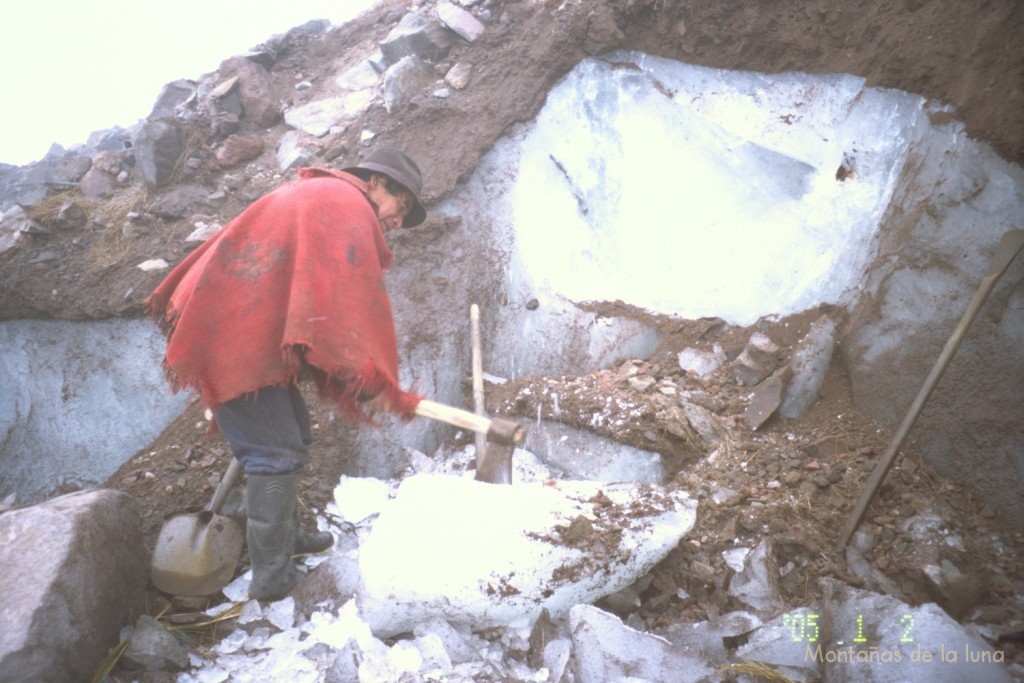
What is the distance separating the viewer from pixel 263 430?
2367 millimetres

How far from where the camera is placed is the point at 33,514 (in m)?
2.14

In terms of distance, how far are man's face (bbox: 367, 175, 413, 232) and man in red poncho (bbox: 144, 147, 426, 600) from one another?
0.23 m

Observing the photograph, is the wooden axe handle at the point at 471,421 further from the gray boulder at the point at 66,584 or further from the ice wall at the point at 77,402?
the ice wall at the point at 77,402

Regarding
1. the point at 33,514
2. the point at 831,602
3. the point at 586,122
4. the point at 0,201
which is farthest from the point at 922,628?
the point at 0,201

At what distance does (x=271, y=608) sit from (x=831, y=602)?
6.38ft

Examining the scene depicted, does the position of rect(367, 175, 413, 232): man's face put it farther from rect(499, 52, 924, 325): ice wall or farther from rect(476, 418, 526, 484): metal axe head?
rect(499, 52, 924, 325): ice wall

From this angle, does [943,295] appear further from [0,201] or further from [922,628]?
[0,201]

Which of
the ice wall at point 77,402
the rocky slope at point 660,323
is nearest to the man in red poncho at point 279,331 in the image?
the rocky slope at point 660,323

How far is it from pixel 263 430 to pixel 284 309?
46 centimetres

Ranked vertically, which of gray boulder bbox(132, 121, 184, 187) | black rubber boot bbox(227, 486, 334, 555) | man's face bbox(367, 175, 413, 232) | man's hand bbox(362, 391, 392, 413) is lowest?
black rubber boot bbox(227, 486, 334, 555)

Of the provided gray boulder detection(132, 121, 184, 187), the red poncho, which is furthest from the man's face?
gray boulder detection(132, 121, 184, 187)

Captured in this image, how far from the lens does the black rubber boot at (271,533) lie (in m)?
2.38

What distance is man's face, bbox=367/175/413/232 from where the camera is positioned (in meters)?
2.75

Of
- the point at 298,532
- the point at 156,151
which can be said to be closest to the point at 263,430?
the point at 298,532
